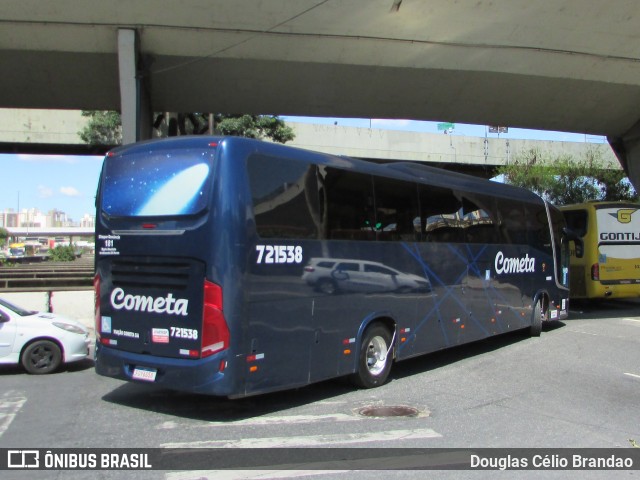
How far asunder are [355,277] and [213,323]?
7.72 ft

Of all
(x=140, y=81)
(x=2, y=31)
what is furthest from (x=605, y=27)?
(x=2, y=31)

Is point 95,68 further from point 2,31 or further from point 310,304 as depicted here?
point 310,304

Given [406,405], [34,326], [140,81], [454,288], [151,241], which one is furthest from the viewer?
[140,81]

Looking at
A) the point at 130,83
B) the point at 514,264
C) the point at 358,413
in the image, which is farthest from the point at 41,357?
the point at 514,264

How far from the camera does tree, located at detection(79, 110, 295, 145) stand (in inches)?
874

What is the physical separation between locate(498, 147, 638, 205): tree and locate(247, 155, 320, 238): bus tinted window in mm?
24010

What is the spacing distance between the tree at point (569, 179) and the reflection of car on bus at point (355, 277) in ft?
72.3

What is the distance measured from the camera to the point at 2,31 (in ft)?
42.4

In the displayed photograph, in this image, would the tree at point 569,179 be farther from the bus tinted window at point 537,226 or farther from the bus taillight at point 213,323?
the bus taillight at point 213,323

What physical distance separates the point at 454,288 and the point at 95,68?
1075 cm

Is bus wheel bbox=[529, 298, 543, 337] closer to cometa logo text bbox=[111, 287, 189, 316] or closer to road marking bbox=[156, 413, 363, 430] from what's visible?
road marking bbox=[156, 413, 363, 430]

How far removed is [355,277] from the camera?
25.5ft

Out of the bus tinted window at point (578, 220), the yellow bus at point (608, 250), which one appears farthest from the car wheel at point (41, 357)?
the bus tinted window at point (578, 220)

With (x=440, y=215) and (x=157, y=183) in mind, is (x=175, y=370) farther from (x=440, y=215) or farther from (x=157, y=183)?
(x=440, y=215)
